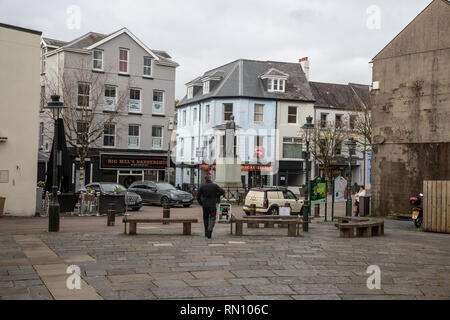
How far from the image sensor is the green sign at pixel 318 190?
63.2ft

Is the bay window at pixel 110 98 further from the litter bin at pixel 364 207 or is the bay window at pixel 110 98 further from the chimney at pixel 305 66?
the litter bin at pixel 364 207

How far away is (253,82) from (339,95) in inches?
407

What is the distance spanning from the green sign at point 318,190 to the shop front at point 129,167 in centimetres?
2037

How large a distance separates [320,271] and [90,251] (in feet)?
16.5

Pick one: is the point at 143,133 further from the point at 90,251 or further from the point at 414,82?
the point at 90,251

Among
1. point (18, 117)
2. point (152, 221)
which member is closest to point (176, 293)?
point (152, 221)

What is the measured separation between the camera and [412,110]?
21.5m

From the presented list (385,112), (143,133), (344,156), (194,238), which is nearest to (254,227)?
(194,238)

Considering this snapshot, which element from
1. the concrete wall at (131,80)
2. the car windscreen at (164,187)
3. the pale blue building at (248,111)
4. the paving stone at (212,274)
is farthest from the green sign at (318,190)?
the pale blue building at (248,111)

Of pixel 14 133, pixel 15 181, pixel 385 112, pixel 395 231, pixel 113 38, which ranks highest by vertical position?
pixel 113 38

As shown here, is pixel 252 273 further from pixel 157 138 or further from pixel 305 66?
pixel 305 66

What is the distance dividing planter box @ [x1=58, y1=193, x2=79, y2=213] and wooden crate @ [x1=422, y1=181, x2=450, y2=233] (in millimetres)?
14665

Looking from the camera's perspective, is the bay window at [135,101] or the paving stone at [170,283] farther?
the bay window at [135,101]
